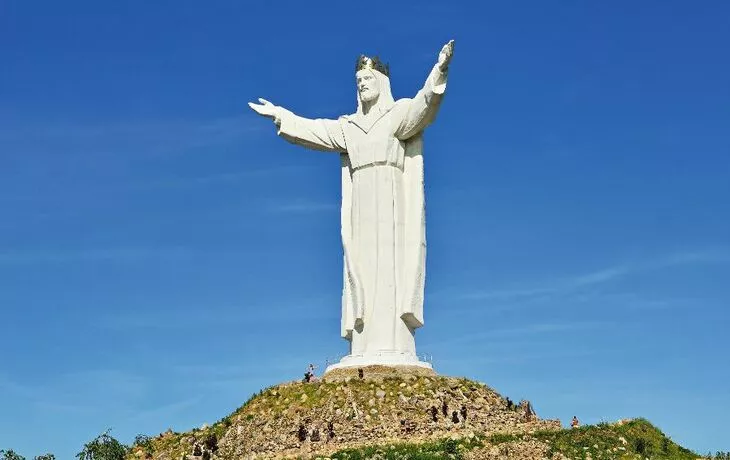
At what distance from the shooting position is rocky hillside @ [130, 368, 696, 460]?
33.7m

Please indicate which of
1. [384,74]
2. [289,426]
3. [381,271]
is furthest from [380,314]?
[384,74]

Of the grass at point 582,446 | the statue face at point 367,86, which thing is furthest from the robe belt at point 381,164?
the grass at point 582,446

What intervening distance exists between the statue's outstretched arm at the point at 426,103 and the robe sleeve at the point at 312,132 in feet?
7.10

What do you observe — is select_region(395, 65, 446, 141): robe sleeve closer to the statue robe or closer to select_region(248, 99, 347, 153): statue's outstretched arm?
the statue robe

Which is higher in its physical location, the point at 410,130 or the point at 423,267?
the point at 410,130

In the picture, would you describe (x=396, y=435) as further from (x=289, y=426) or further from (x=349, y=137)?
(x=349, y=137)

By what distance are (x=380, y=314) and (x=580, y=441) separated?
8.40m

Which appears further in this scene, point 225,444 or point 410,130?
point 410,130

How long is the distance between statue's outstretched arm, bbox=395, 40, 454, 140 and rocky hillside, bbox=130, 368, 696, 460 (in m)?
7.76

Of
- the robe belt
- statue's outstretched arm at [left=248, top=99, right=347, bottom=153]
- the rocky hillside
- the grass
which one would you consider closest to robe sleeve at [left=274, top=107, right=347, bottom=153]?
statue's outstretched arm at [left=248, top=99, right=347, bottom=153]

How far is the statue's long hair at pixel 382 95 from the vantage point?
41406 mm

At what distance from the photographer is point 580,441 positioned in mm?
34469

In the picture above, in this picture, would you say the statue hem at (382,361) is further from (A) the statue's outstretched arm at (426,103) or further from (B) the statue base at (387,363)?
(A) the statue's outstretched arm at (426,103)

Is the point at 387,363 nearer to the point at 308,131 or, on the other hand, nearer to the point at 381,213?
the point at 381,213
